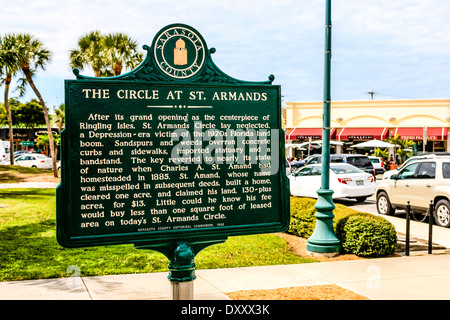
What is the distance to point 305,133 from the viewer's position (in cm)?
4406

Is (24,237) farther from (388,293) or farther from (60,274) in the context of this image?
(388,293)

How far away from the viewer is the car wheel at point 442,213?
40.3 feet

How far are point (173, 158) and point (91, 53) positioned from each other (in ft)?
86.9

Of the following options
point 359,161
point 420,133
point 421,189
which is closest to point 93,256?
point 421,189

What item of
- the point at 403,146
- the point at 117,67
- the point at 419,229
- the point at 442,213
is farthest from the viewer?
the point at 403,146

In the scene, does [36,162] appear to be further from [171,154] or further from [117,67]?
[171,154]

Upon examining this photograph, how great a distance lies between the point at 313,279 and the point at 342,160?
18315 millimetres

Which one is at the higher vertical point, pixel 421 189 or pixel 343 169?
pixel 343 169

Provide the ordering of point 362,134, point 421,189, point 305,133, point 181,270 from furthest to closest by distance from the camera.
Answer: point 305,133 → point 362,134 → point 421,189 → point 181,270

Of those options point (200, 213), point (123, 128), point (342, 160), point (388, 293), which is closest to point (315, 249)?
point (388, 293)

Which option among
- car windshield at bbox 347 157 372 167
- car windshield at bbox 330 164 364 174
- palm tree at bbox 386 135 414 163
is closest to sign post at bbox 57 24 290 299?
car windshield at bbox 330 164 364 174

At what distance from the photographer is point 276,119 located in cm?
450

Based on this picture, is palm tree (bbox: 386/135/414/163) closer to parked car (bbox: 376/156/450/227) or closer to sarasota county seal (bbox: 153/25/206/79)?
parked car (bbox: 376/156/450/227)

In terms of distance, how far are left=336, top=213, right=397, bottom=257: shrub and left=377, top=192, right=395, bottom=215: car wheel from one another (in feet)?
20.9
